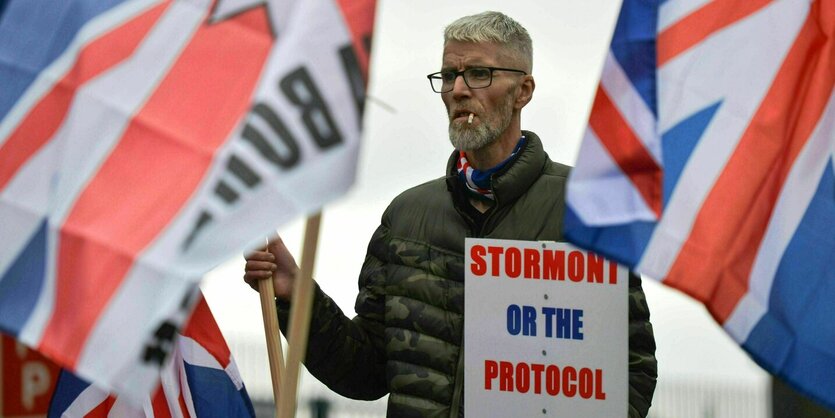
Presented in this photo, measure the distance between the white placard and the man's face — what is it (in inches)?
13.0

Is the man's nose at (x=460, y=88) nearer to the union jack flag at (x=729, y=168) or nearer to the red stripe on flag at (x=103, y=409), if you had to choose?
the union jack flag at (x=729, y=168)

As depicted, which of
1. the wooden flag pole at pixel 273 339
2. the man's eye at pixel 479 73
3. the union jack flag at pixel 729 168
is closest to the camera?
the union jack flag at pixel 729 168

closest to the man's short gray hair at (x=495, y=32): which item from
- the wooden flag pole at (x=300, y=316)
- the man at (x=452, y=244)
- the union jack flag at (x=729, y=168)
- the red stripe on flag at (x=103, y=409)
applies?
the man at (x=452, y=244)

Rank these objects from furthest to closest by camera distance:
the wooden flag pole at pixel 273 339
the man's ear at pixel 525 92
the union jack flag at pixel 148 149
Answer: the man's ear at pixel 525 92, the wooden flag pole at pixel 273 339, the union jack flag at pixel 148 149

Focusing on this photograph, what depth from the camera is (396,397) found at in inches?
247

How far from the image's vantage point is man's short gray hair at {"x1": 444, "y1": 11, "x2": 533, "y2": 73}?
20.8 feet

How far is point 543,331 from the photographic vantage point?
617cm

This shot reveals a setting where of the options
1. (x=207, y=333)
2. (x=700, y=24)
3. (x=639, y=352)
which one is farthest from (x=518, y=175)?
(x=207, y=333)

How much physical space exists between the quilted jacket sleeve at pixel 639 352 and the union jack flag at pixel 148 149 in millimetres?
1485

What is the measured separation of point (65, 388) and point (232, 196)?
2134mm

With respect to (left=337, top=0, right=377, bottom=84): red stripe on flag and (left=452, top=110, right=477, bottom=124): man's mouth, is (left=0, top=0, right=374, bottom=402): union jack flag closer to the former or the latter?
(left=337, top=0, right=377, bottom=84): red stripe on flag

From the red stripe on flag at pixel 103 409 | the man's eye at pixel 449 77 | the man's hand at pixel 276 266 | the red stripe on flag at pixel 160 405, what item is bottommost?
the red stripe on flag at pixel 103 409

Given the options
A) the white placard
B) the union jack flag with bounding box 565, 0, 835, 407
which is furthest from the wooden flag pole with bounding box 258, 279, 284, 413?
the union jack flag with bounding box 565, 0, 835, 407

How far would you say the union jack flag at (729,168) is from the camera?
5.30 meters
